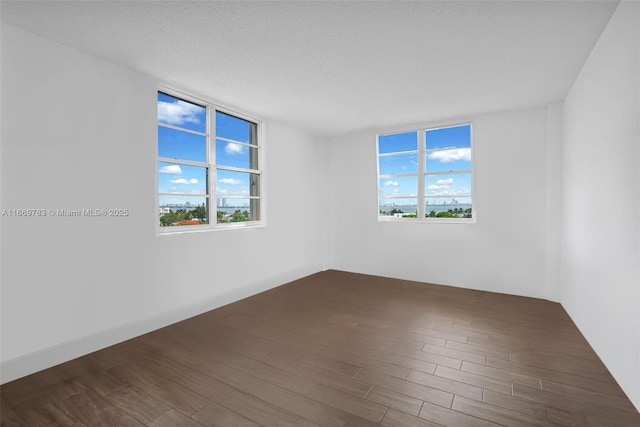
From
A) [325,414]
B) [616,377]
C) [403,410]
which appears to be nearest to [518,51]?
[616,377]

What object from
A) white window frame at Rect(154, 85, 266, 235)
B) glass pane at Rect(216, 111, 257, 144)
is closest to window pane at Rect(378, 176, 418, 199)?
white window frame at Rect(154, 85, 266, 235)

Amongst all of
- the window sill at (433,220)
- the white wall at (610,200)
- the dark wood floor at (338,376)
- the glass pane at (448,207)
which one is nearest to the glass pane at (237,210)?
the dark wood floor at (338,376)

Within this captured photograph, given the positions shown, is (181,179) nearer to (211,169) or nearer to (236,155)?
(211,169)

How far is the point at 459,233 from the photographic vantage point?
504cm

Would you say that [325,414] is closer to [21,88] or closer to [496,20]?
[496,20]

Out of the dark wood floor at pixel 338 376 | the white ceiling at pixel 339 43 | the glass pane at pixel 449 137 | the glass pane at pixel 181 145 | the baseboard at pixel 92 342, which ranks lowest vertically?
the dark wood floor at pixel 338 376

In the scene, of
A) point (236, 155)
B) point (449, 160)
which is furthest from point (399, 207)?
point (236, 155)

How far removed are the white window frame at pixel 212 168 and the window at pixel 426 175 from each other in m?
2.30

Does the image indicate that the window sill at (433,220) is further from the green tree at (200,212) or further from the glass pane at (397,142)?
the green tree at (200,212)

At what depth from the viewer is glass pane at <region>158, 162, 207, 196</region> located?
12.0ft

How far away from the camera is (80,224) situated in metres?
2.81

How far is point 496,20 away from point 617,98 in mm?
1065

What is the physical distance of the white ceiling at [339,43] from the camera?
226 centimetres

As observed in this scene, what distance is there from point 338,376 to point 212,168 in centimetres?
300
